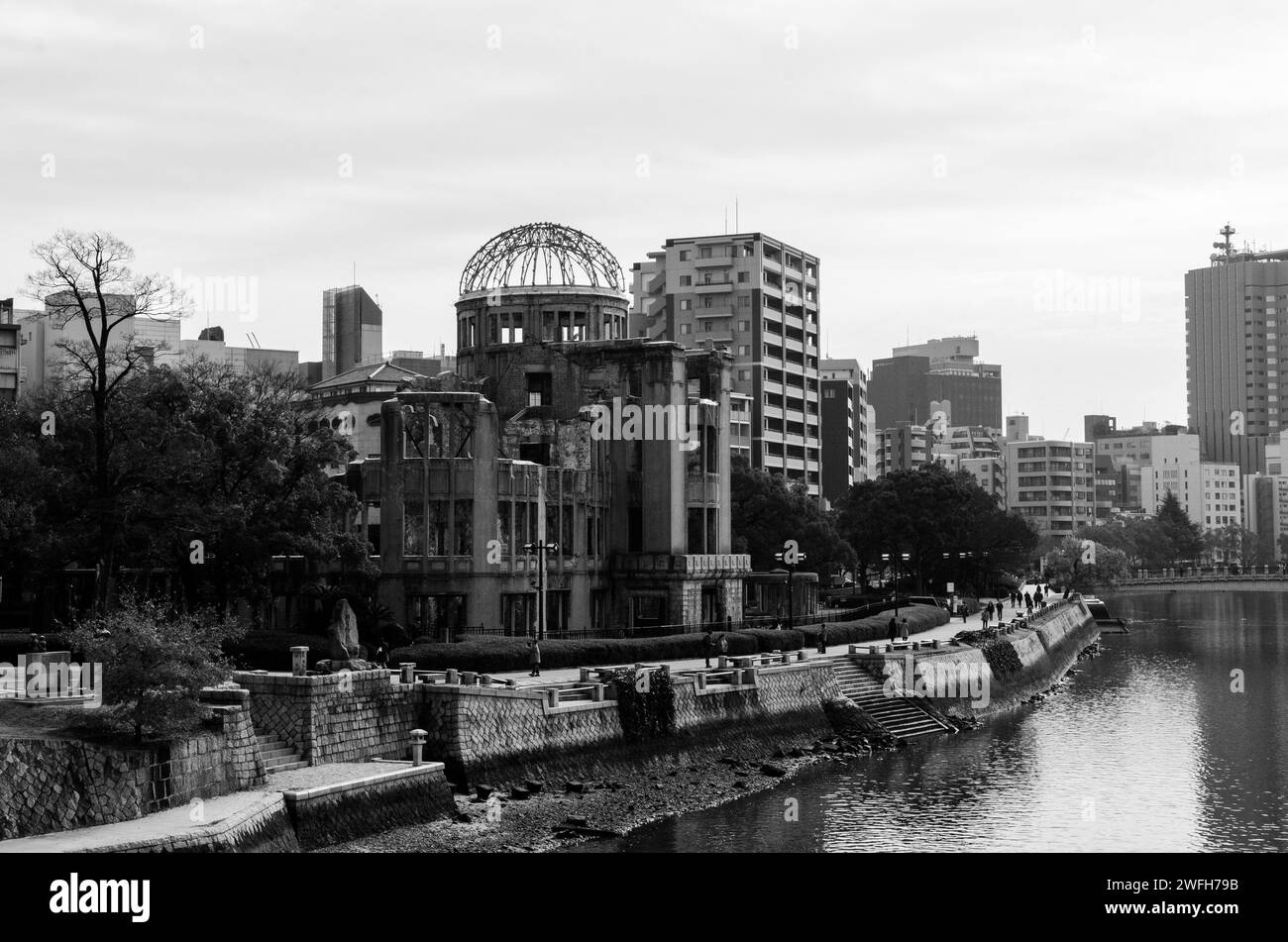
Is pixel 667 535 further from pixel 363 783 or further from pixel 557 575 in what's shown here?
pixel 363 783

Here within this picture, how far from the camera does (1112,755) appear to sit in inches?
2410

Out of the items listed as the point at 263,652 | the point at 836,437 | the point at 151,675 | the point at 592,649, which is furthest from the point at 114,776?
the point at 836,437

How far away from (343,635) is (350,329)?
117470mm

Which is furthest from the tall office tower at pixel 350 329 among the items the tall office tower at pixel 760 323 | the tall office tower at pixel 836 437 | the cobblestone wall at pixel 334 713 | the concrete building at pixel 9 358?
the cobblestone wall at pixel 334 713

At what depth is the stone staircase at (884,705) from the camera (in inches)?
2596

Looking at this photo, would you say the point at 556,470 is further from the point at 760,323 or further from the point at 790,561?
the point at 760,323

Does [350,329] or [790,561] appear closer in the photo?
[790,561]

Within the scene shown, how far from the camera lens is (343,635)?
50.9m

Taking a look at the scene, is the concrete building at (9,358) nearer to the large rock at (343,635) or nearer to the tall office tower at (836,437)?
the large rock at (343,635)

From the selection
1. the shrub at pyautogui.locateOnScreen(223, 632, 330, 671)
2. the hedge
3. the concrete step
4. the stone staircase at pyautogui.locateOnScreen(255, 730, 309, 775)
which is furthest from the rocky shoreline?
the shrub at pyautogui.locateOnScreen(223, 632, 330, 671)

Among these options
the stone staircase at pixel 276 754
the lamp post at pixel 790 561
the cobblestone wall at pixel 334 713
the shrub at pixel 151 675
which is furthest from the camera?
the lamp post at pixel 790 561

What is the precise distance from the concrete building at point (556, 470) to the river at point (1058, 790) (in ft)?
63.5
